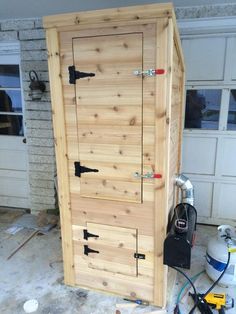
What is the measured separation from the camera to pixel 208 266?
216 cm

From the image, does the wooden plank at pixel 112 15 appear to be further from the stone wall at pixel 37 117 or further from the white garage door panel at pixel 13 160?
the white garage door panel at pixel 13 160

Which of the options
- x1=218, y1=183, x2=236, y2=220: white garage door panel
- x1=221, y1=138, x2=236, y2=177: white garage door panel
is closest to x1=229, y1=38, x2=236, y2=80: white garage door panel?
x1=221, y1=138, x2=236, y2=177: white garage door panel

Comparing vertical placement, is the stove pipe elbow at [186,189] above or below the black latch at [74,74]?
below

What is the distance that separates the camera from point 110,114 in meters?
1.74

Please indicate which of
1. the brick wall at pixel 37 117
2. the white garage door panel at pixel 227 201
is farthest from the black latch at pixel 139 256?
the brick wall at pixel 37 117

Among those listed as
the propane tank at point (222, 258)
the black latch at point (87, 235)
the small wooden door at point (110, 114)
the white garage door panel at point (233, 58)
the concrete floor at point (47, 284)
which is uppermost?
the white garage door panel at point (233, 58)

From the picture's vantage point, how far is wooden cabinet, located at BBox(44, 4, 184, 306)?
5.19 ft

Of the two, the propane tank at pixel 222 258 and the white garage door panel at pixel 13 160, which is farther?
the white garage door panel at pixel 13 160

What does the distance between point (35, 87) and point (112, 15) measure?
168 centimetres

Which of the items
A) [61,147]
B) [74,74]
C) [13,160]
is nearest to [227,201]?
[61,147]

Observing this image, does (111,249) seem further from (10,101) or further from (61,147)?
(10,101)

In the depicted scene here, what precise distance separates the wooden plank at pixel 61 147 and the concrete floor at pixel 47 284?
16 cm

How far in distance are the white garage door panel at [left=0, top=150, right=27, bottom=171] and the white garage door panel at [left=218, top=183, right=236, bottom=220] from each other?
2510mm

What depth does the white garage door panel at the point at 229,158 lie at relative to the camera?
9.41 ft
